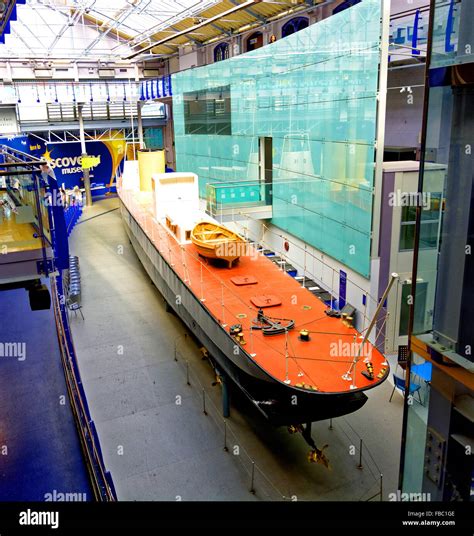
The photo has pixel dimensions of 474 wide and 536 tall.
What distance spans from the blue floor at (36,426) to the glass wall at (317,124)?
7.43 meters

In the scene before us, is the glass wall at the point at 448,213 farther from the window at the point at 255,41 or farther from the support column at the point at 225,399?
the window at the point at 255,41

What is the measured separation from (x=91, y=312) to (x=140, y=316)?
144cm

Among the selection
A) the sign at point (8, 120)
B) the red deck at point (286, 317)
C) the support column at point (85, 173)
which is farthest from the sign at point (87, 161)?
the red deck at point (286, 317)

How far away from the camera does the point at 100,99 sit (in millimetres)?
26906

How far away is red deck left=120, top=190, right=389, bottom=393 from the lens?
7.35 meters

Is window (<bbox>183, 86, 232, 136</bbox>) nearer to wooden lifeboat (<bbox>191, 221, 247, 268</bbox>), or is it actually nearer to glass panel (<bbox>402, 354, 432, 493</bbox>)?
wooden lifeboat (<bbox>191, 221, 247, 268</bbox>)

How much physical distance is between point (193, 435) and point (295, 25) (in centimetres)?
1595

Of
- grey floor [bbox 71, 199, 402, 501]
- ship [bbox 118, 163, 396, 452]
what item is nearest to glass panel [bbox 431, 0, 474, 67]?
ship [bbox 118, 163, 396, 452]

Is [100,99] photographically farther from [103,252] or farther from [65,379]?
[65,379]

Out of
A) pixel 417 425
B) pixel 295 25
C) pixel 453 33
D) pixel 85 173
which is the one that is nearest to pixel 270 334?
pixel 417 425

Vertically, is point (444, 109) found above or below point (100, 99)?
below

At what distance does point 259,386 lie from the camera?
7.82 m

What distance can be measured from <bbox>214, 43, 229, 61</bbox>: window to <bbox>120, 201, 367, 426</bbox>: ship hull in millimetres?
16448

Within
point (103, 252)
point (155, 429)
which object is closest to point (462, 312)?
point (155, 429)
